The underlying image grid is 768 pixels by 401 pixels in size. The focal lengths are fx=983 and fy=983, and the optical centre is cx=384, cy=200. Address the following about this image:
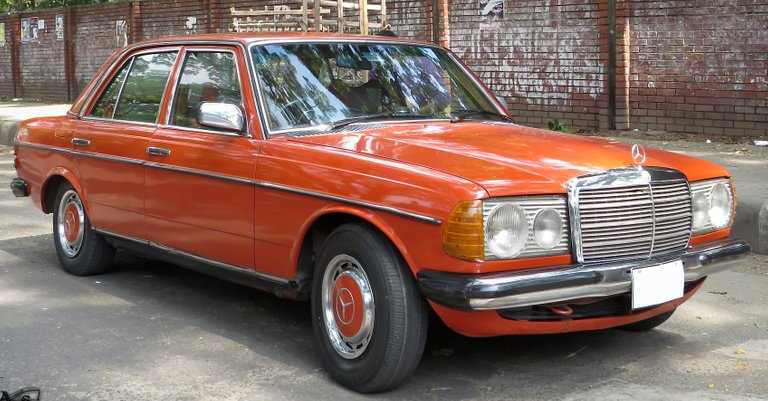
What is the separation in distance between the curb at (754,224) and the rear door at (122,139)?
14.1 ft

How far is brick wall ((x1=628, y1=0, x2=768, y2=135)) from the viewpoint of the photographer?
466 inches

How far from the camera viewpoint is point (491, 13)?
1491 centimetres

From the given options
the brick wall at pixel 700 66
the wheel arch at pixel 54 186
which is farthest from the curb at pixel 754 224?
the brick wall at pixel 700 66

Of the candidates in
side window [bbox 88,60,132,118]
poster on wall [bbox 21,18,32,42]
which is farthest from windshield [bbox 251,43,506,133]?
poster on wall [bbox 21,18,32,42]

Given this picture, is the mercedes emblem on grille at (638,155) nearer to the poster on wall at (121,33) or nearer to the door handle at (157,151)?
the door handle at (157,151)

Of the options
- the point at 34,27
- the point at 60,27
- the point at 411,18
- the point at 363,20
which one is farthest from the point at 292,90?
the point at 34,27

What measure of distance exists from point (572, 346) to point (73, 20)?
22318 mm

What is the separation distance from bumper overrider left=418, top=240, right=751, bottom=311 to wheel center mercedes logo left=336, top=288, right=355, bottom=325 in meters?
0.45

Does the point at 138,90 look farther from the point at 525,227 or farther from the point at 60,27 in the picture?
the point at 60,27

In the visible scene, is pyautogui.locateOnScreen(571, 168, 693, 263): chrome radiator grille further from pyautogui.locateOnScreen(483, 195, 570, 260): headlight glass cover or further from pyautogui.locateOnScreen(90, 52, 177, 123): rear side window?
pyautogui.locateOnScreen(90, 52, 177, 123): rear side window

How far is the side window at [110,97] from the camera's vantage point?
20.8ft

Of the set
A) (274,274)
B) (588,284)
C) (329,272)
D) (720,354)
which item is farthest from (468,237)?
(720,354)

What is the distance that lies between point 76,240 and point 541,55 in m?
9.07

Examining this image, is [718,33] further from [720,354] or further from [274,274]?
[274,274]
